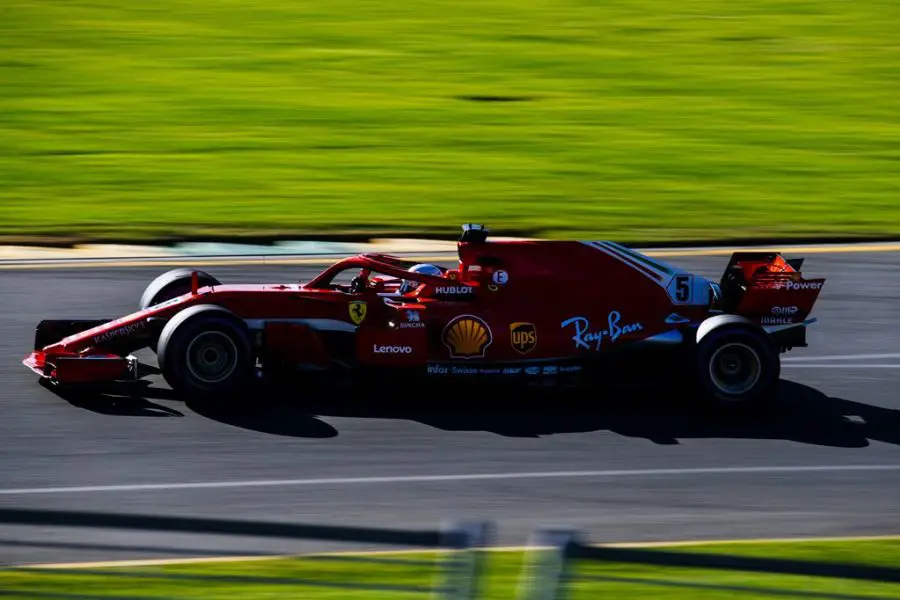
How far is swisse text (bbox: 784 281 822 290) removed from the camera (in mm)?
12398

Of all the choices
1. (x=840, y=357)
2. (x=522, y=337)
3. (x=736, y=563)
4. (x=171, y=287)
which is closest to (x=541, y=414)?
(x=522, y=337)

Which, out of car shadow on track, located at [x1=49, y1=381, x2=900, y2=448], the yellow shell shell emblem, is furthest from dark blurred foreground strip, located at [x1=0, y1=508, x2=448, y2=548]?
the yellow shell shell emblem

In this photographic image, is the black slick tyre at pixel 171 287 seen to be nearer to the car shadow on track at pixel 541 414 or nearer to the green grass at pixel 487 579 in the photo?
the car shadow on track at pixel 541 414

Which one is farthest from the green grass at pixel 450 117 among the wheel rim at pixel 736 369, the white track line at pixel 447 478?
the white track line at pixel 447 478

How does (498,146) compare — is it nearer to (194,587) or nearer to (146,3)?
(146,3)

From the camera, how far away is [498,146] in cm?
2367

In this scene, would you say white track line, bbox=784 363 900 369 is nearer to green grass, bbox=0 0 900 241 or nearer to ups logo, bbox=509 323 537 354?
ups logo, bbox=509 323 537 354

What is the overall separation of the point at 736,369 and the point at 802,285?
39.9 inches

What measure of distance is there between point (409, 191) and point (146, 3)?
1470 centimetres

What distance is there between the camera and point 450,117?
2523cm

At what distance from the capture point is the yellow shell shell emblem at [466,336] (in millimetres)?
11875

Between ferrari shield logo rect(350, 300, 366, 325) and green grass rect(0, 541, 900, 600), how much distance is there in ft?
11.2

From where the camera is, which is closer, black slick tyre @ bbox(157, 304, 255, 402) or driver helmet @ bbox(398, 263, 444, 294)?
black slick tyre @ bbox(157, 304, 255, 402)

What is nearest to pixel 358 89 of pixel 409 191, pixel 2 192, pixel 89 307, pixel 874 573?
pixel 409 191
